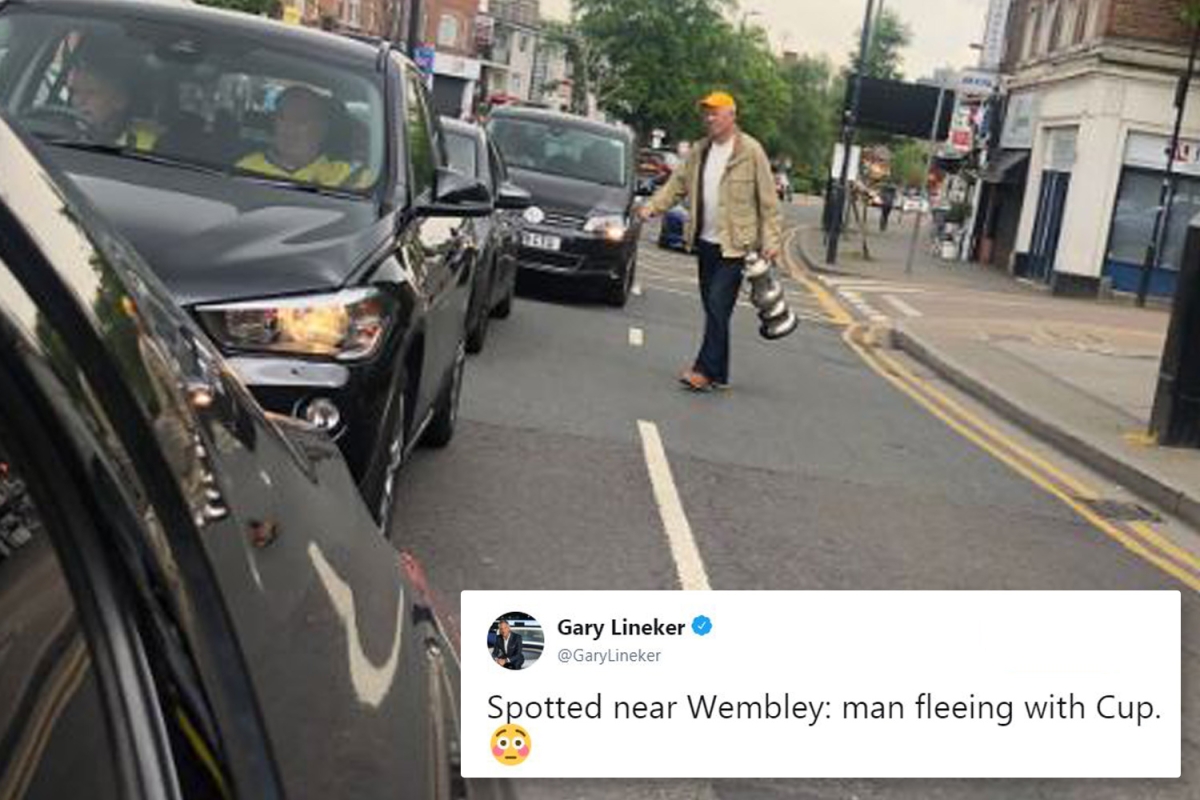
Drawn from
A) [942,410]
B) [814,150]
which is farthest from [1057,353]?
[814,150]

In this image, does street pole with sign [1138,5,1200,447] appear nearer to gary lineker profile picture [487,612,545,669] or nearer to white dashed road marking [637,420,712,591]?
white dashed road marking [637,420,712,591]

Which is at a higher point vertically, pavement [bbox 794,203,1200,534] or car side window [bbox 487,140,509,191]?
car side window [bbox 487,140,509,191]

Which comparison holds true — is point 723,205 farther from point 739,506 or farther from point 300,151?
point 300,151

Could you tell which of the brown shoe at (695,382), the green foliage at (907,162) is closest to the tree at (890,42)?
the green foliage at (907,162)

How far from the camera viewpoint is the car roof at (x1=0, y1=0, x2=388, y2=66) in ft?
18.8

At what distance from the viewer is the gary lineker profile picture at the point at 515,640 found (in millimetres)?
2645

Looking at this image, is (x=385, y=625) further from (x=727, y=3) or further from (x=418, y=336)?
(x=727, y=3)

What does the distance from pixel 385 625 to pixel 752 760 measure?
1.64 m

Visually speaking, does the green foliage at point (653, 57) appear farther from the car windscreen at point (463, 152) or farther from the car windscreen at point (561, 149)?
the car windscreen at point (463, 152)

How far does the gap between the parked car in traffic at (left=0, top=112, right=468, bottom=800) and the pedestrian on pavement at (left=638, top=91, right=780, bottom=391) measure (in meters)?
8.52

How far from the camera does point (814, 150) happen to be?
117438mm

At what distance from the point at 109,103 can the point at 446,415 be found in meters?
2.47

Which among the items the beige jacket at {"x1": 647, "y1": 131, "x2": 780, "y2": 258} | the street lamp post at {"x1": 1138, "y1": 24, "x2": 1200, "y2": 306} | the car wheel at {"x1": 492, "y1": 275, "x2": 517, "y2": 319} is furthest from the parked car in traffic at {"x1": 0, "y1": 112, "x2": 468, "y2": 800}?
the street lamp post at {"x1": 1138, "y1": 24, "x2": 1200, "y2": 306}

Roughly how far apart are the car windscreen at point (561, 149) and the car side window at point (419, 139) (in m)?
9.64
